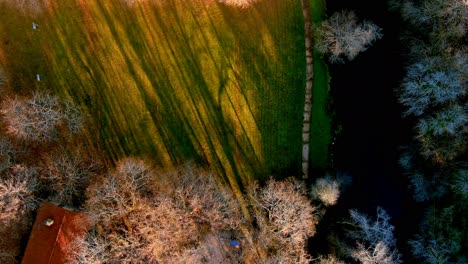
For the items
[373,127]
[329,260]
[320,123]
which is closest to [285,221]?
[329,260]

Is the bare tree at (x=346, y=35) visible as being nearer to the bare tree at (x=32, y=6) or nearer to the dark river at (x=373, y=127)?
the dark river at (x=373, y=127)

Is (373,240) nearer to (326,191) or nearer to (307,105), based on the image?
(326,191)

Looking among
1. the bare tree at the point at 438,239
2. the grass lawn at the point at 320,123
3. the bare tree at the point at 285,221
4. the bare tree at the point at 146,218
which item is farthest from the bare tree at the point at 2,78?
the bare tree at the point at 438,239

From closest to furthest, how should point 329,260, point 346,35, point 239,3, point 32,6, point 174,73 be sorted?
point 346,35, point 329,260, point 239,3, point 32,6, point 174,73

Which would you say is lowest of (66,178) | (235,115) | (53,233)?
(53,233)

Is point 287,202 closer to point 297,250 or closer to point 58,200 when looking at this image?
point 297,250

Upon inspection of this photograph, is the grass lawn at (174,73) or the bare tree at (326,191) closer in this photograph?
the bare tree at (326,191)

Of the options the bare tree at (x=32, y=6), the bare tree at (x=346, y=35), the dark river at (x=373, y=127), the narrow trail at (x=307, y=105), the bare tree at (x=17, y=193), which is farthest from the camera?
the narrow trail at (x=307, y=105)

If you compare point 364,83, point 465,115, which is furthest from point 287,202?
point 465,115
